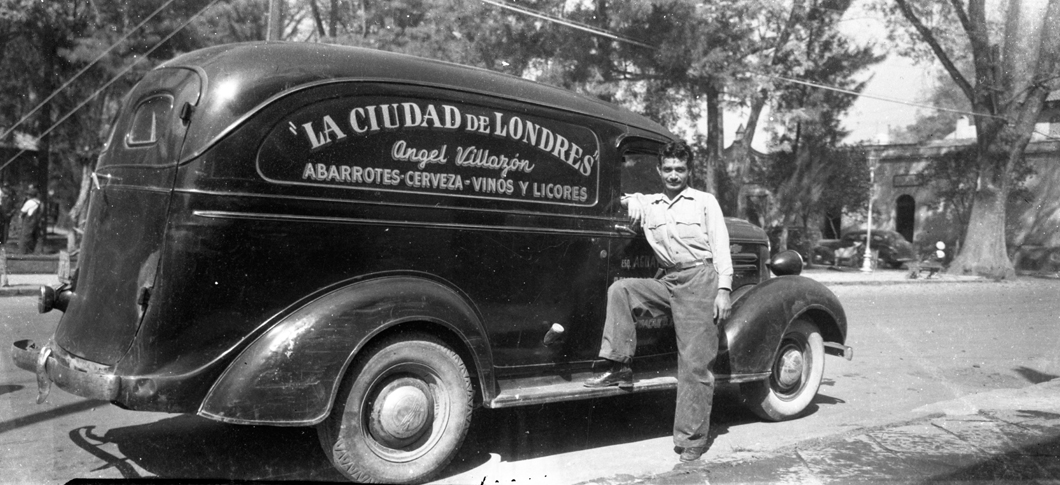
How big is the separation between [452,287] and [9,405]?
3.46 metres

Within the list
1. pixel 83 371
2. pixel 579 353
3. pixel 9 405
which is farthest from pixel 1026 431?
pixel 9 405

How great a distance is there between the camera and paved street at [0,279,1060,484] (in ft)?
14.4

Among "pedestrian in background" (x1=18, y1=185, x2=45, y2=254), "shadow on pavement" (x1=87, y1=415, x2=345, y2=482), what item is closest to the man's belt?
"shadow on pavement" (x1=87, y1=415, x2=345, y2=482)

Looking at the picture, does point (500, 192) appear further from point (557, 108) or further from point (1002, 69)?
point (1002, 69)

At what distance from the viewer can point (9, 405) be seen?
5867mm

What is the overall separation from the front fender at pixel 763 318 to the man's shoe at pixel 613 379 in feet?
2.22

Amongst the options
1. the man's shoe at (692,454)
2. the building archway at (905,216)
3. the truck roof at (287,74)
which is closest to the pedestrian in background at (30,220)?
the truck roof at (287,74)

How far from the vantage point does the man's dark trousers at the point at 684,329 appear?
190 inches

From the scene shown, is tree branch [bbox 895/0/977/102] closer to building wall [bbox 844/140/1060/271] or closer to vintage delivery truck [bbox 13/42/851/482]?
building wall [bbox 844/140/1060/271]

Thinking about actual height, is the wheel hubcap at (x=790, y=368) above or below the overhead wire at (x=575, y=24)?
below

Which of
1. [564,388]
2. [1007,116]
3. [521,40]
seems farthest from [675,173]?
[1007,116]

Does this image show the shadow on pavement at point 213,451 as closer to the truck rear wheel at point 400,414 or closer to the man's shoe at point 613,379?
the truck rear wheel at point 400,414

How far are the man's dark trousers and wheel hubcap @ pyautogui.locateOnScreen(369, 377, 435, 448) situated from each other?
48.4 inches

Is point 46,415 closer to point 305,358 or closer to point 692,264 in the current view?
point 305,358
